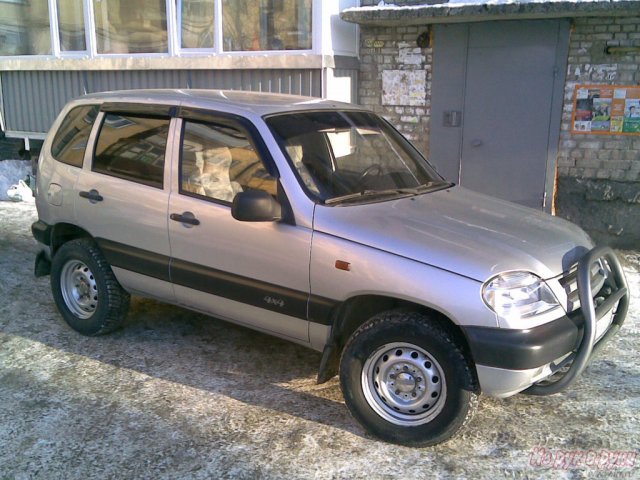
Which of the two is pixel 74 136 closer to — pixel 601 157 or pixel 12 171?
pixel 601 157

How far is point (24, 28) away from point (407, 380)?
391 inches

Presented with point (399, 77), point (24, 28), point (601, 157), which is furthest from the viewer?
point (24, 28)

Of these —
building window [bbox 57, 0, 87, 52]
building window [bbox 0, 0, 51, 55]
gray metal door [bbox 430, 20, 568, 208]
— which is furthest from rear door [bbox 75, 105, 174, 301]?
building window [bbox 0, 0, 51, 55]

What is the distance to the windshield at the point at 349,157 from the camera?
13.1 ft

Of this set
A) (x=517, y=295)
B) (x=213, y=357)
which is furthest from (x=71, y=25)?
(x=517, y=295)

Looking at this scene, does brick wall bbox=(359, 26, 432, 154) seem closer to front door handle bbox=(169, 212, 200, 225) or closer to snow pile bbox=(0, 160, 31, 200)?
front door handle bbox=(169, 212, 200, 225)

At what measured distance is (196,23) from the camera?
9.05m

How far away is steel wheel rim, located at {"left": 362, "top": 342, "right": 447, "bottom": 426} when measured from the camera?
3.46m

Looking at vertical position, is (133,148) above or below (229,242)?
above

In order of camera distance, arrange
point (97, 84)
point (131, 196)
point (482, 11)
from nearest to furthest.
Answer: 1. point (131, 196)
2. point (482, 11)
3. point (97, 84)

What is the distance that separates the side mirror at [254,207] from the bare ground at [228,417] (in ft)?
3.98

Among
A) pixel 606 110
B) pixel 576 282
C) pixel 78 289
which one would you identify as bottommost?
pixel 78 289

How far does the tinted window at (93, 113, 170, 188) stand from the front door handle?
10.9 inches

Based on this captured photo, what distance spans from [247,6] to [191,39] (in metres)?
1.03
